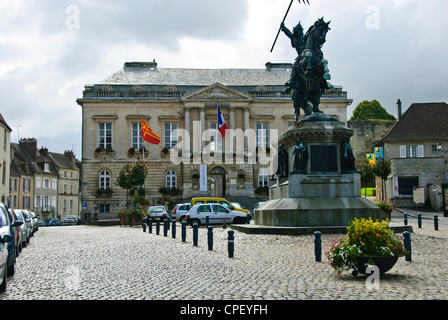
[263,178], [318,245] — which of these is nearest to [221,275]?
[318,245]

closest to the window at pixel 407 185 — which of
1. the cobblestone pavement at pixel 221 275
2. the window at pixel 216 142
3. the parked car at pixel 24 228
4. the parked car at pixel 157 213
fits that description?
the window at pixel 216 142

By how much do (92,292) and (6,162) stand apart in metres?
42.4

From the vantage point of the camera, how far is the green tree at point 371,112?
273 feet

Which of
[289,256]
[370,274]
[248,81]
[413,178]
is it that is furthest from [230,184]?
[370,274]

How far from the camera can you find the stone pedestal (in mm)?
15797

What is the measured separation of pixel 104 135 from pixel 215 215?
29.1 metres

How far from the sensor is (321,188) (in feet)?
53.5

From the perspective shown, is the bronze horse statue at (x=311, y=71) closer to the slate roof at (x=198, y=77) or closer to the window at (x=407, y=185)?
the window at (x=407, y=185)

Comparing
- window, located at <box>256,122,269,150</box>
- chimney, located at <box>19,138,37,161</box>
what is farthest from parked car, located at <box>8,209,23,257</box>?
chimney, located at <box>19,138,37,161</box>

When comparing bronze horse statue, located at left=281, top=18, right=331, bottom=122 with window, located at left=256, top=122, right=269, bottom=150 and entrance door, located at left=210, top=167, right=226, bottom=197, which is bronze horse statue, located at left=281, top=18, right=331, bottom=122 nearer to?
entrance door, located at left=210, top=167, right=226, bottom=197

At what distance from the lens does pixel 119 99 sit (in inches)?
2109

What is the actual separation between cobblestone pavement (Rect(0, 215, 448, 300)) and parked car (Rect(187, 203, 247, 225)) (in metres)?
12.0

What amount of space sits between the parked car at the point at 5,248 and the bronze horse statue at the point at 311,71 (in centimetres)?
1017
